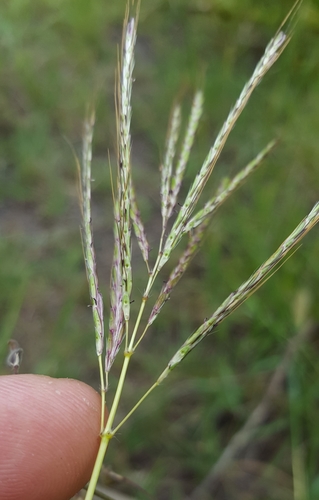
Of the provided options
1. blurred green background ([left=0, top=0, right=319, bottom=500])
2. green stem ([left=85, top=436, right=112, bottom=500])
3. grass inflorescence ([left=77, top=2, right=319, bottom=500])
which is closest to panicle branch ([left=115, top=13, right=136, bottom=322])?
grass inflorescence ([left=77, top=2, right=319, bottom=500])

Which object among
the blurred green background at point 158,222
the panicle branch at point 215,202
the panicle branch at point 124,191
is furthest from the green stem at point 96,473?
the blurred green background at point 158,222

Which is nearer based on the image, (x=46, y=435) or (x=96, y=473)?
(x=96, y=473)

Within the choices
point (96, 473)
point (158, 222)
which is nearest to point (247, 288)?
point (96, 473)

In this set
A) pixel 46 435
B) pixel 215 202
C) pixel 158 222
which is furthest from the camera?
pixel 158 222

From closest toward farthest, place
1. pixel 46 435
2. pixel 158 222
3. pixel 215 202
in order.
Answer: pixel 215 202, pixel 46 435, pixel 158 222

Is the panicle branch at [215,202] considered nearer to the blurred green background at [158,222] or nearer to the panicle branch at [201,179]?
the panicle branch at [201,179]

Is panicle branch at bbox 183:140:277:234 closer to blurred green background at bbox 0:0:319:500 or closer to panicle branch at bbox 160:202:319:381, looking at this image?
panicle branch at bbox 160:202:319:381

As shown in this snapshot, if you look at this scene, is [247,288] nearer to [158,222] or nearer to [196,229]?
[196,229]
